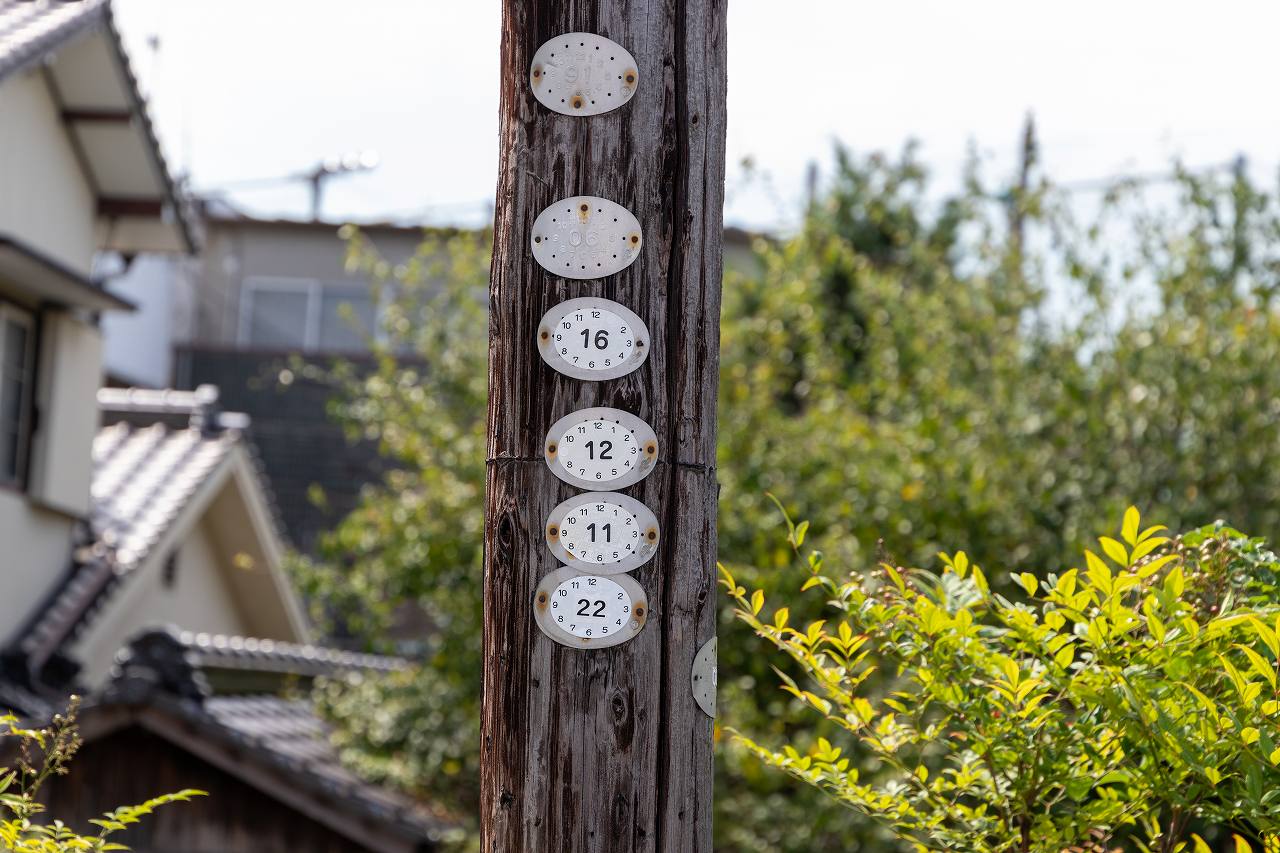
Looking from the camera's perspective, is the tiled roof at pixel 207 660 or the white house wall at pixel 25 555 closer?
the tiled roof at pixel 207 660

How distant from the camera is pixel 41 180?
39.7 ft

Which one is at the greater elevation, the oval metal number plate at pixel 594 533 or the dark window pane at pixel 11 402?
the dark window pane at pixel 11 402

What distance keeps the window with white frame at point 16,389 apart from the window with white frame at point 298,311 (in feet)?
50.4

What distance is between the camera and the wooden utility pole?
287 cm

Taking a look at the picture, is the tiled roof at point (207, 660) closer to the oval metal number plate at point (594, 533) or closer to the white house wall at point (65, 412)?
the white house wall at point (65, 412)

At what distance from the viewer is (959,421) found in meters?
11.5

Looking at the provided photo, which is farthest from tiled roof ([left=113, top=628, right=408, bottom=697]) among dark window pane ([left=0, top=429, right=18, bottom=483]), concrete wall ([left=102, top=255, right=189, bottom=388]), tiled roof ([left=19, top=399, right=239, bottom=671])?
concrete wall ([left=102, top=255, right=189, bottom=388])

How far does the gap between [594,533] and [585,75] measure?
2.75 feet

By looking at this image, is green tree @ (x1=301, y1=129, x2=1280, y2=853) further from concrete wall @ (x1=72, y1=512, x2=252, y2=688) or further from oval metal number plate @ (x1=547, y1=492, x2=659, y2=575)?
oval metal number plate @ (x1=547, y1=492, x2=659, y2=575)

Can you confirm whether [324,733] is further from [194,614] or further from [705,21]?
[705,21]

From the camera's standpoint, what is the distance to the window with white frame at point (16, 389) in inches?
468

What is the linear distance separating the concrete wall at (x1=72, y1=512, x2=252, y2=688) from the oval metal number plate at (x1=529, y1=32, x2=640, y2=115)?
388 inches

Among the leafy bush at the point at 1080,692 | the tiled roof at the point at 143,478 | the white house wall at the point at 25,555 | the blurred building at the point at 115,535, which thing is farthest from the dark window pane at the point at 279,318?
the leafy bush at the point at 1080,692

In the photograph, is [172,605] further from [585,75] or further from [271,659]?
[585,75]
